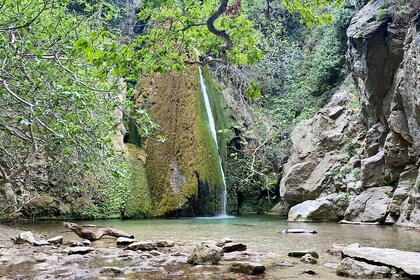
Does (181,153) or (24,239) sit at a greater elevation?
(181,153)

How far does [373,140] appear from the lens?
11.8 m

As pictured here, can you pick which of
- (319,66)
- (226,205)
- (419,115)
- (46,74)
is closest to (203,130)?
(226,205)

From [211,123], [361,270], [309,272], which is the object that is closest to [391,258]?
[361,270]

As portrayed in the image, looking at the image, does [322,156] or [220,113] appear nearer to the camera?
[322,156]

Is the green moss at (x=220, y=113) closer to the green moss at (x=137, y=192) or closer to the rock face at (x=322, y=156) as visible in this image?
the rock face at (x=322, y=156)

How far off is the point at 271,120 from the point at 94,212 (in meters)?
8.44

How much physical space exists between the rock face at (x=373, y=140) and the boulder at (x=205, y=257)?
596cm

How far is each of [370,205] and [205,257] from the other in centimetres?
727

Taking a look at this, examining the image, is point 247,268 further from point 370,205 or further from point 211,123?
point 211,123

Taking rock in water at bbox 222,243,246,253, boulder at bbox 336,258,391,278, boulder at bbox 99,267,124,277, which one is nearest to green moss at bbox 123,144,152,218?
rock in water at bbox 222,243,246,253

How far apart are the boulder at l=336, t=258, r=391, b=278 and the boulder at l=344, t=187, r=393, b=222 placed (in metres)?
6.64

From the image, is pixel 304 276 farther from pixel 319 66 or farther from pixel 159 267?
pixel 319 66

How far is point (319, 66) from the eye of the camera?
18.3 metres

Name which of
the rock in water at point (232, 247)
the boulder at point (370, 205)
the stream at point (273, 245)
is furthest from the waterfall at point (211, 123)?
the rock in water at point (232, 247)
